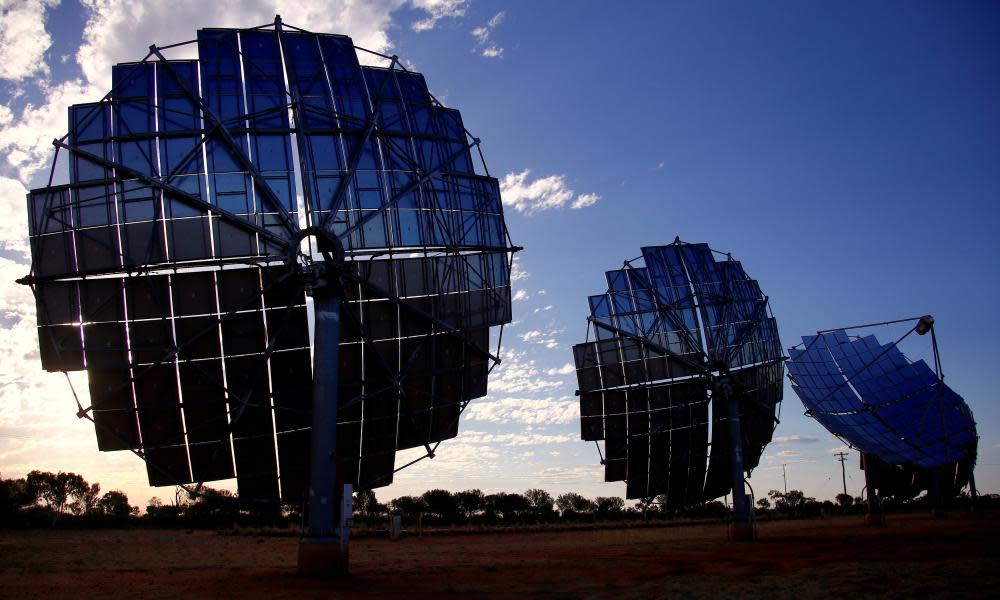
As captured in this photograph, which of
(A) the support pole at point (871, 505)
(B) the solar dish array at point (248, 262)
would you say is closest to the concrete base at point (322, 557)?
(B) the solar dish array at point (248, 262)

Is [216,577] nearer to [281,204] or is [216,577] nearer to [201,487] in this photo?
[201,487]

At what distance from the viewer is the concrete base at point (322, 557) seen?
21.6m

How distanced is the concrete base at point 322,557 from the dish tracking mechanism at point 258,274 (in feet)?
0.19

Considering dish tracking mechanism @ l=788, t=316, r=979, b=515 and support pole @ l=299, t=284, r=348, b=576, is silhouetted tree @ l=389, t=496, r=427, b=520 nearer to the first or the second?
dish tracking mechanism @ l=788, t=316, r=979, b=515

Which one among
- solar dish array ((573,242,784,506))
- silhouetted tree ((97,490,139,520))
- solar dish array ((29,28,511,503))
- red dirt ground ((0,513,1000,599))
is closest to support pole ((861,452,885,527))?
red dirt ground ((0,513,1000,599))

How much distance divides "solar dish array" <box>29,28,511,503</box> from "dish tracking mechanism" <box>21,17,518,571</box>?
67 millimetres

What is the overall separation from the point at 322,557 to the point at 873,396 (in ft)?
153

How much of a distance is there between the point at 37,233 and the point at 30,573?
12170 mm

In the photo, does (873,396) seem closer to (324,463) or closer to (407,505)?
(324,463)

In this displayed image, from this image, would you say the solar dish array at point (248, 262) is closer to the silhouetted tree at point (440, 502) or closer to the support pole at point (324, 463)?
the support pole at point (324, 463)

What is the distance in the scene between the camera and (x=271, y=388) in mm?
25984

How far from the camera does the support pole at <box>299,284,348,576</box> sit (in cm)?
2178

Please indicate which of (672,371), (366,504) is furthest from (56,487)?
(672,371)

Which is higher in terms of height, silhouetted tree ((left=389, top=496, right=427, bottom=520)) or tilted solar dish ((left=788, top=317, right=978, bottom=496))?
tilted solar dish ((left=788, top=317, right=978, bottom=496))
